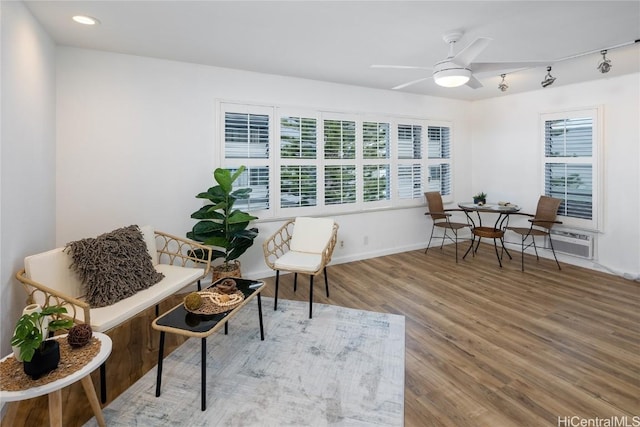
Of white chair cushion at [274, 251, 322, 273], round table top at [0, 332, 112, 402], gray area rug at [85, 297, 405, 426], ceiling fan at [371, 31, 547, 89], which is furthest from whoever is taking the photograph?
white chair cushion at [274, 251, 322, 273]

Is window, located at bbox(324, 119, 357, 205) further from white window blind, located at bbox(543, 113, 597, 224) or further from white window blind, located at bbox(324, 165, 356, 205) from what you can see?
white window blind, located at bbox(543, 113, 597, 224)

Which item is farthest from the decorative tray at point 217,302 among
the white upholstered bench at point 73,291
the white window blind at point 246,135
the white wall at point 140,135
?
the white window blind at point 246,135

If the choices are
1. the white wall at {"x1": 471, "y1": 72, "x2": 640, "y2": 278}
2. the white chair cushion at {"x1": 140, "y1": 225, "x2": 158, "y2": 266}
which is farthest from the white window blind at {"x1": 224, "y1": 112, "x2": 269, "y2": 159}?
the white wall at {"x1": 471, "y1": 72, "x2": 640, "y2": 278}

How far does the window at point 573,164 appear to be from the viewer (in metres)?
4.48

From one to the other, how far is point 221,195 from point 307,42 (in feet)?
5.60

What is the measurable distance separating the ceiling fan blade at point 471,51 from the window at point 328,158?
7.06 feet

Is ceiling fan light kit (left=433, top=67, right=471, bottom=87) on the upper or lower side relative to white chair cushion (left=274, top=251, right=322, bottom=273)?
upper

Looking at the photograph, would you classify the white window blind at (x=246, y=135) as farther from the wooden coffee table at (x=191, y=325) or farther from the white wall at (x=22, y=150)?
the wooden coffee table at (x=191, y=325)

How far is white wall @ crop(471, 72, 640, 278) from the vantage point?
13.6ft

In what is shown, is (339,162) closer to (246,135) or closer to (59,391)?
(246,135)

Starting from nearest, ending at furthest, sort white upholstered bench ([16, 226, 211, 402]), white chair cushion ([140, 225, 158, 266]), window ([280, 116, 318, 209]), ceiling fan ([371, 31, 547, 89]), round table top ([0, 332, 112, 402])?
round table top ([0, 332, 112, 402]) → white upholstered bench ([16, 226, 211, 402]) → ceiling fan ([371, 31, 547, 89]) → white chair cushion ([140, 225, 158, 266]) → window ([280, 116, 318, 209])

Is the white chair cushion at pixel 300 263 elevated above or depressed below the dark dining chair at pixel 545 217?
below

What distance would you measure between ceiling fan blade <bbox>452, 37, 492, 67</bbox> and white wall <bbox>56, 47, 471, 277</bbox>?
217cm

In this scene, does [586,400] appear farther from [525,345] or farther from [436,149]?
[436,149]
